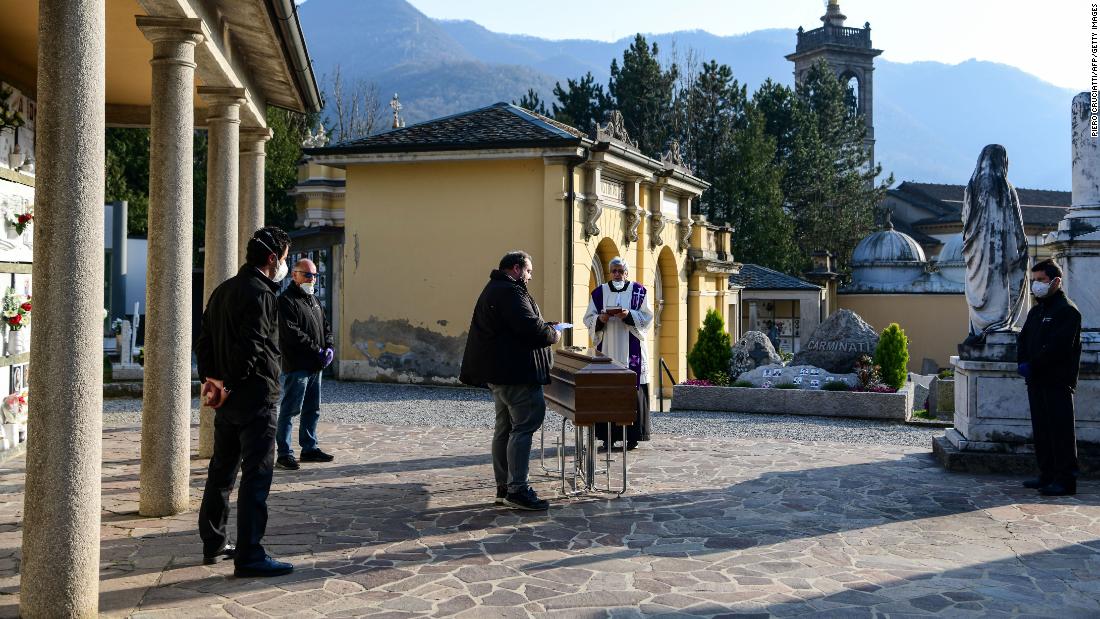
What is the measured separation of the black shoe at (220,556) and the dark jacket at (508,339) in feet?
7.54

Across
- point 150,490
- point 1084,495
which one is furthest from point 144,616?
point 1084,495

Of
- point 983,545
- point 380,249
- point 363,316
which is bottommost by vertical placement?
point 983,545

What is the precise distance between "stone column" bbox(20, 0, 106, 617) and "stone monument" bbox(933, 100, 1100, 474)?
826 centimetres

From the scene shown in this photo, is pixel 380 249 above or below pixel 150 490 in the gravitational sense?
above

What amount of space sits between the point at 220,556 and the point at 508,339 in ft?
8.87

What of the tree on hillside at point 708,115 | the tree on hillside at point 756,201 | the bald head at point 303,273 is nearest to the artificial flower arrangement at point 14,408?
the bald head at point 303,273

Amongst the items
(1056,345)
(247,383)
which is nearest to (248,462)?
(247,383)

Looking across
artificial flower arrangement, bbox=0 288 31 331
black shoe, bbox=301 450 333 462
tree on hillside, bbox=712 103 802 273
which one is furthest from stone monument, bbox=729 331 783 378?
tree on hillside, bbox=712 103 802 273

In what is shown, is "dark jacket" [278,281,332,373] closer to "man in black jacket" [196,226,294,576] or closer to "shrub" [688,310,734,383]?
"man in black jacket" [196,226,294,576]

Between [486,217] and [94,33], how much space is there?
48.1 ft

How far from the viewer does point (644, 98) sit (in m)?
48.9

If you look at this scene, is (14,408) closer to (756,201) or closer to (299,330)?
(299,330)

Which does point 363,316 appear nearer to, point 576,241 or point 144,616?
point 576,241

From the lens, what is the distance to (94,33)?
4.84 metres
